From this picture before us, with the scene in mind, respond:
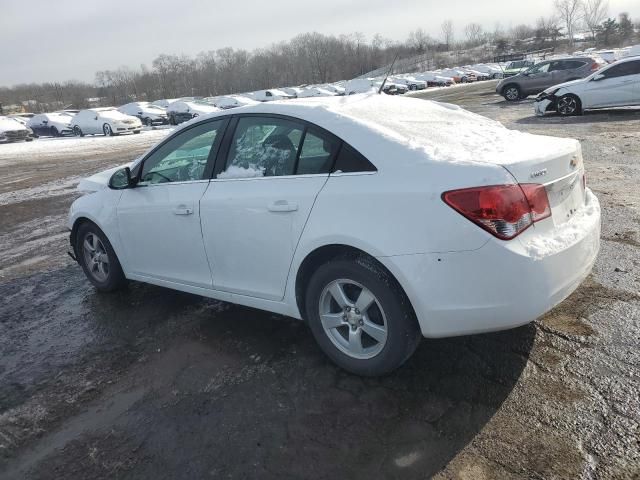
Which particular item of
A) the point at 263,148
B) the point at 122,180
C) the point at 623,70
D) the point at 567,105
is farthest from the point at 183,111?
the point at 263,148

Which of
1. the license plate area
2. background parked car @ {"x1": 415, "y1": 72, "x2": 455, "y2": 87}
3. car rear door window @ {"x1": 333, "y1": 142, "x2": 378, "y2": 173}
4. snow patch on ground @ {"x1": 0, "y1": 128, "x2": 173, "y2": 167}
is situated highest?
car rear door window @ {"x1": 333, "y1": 142, "x2": 378, "y2": 173}

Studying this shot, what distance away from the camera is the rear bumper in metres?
2.62

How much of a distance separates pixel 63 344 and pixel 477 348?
3.11 m

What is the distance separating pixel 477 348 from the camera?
11.0 feet

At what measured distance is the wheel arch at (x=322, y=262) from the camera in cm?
287

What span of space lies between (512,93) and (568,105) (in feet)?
29.1

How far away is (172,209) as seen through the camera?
3996 millimetres

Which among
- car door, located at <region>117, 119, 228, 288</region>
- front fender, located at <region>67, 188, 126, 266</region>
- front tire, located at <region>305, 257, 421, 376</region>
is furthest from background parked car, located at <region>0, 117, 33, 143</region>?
front tire, located at <region>305, 257, 421, 376</region>

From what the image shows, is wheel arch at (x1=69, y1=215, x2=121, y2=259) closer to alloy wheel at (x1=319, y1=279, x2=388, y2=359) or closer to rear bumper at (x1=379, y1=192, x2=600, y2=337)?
alloy wheel at (x1=319, y1=279, x2=388, y2=359)

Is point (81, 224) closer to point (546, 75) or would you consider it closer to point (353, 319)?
point (353, 319)

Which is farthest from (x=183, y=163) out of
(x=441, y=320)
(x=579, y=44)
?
(x=579, y=44)

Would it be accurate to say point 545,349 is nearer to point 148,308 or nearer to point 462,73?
point 148,308

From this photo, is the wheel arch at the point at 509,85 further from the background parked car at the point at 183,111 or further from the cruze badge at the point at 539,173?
the cruze badge at the point at 539,173

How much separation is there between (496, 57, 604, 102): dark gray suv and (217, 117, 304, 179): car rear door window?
76.1 feet
